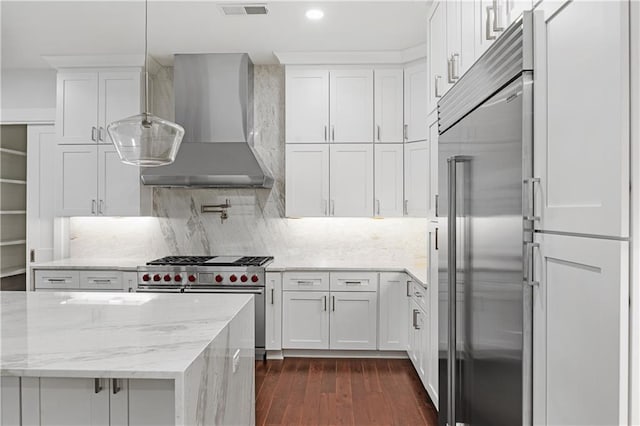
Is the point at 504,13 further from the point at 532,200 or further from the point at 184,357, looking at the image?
the point at 184,357

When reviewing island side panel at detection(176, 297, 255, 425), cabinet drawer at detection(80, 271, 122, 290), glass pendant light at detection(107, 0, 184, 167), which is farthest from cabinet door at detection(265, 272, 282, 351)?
glass pendant light at detection(107, 0, 184, 167)

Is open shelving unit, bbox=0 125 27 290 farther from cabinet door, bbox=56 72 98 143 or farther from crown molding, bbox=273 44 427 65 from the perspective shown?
crown molding, bbox=273 44 427 65

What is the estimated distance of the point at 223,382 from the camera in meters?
1.94

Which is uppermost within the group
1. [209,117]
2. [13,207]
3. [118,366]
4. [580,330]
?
[209,117]

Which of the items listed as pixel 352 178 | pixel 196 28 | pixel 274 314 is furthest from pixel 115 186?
pixel 352 178

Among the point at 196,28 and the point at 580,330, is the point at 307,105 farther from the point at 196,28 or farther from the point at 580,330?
the point at 580,330

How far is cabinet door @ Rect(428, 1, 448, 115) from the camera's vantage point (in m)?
2.67

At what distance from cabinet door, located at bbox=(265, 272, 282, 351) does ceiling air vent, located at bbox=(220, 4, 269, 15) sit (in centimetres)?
221

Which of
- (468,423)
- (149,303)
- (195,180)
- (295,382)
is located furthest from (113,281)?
(468,423)

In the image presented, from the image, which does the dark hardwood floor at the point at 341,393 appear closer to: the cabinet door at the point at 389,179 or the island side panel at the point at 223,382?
the island side panel at the point at 223,382

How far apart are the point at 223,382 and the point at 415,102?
3279 millimetres

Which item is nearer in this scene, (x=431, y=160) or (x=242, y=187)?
(x=431, y=160)

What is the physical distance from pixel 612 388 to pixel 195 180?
3.93 meters

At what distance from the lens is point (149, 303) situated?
2.29 metres
